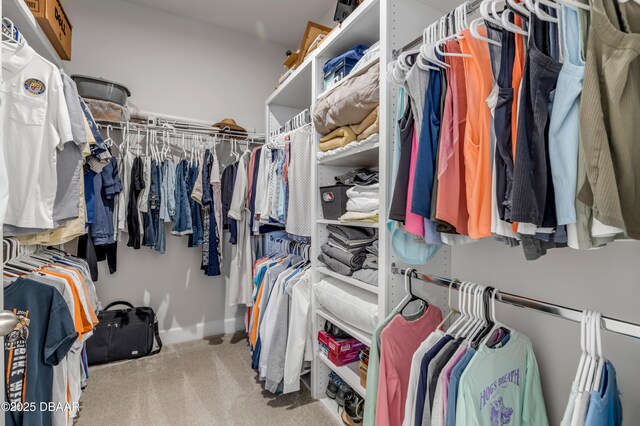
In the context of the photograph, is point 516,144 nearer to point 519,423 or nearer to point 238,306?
point 519,423

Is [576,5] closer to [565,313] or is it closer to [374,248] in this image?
[565,313]

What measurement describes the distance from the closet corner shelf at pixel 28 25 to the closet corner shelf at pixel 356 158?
1.60 metres

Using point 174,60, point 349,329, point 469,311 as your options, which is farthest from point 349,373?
point 174,60

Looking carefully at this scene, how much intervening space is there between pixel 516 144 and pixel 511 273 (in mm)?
722

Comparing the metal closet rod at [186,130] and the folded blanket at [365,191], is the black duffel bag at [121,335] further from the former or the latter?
the folded blanket at [365,191]

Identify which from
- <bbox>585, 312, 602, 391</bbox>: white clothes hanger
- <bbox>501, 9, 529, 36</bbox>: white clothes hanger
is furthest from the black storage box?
<bbox>585, 312, 602, 391</bbox>: white clothes hanger

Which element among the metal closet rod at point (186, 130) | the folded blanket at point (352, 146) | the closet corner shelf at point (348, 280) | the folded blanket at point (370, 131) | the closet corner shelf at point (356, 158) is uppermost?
the metal closet rod at point (186, 130)

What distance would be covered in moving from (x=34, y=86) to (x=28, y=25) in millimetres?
564

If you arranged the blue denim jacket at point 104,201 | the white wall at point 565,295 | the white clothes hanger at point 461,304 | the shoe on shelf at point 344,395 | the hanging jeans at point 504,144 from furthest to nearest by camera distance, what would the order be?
1. the blue denim jacket at point 104,201
2. the shoe on shelf at point 344,395
3. the white clothes hanger at point 461,304
4. the white wall at point 565,295
5. the hanging jeans at point 504,144

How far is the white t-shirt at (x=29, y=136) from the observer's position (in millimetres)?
1321

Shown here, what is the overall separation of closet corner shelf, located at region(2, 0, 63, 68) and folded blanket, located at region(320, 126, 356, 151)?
5.06 ft

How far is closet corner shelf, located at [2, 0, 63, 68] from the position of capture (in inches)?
59.3

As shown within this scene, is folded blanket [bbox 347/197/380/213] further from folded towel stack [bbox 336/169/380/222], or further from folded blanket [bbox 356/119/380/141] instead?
folded blanket [bbox 356/119/380/141]

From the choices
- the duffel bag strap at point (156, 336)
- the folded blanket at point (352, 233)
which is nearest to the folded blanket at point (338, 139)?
the folded blanket at point (352, 233)
